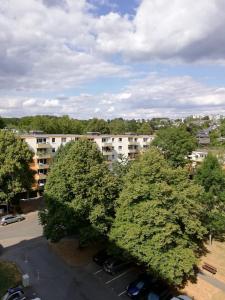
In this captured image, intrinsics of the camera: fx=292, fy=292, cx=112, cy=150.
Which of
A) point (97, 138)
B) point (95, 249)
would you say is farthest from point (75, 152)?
point (97, 138)

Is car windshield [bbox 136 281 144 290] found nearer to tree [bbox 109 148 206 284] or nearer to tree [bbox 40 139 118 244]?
tree [bbox 109 148 206 284]

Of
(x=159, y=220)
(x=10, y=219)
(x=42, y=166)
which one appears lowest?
(x=10, y=219)

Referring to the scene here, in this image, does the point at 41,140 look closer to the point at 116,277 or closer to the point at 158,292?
the point at 116,277

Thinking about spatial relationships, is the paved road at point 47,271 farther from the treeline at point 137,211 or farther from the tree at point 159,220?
the tree at point 159,220

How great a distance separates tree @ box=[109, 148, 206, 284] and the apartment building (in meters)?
20.8

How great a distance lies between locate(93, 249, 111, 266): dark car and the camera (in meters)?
29.5

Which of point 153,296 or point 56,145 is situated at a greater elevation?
point 56,145

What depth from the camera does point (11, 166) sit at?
140ft

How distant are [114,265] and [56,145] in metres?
36.6

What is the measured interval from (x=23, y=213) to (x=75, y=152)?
20857mm

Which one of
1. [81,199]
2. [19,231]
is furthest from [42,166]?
[81,199]

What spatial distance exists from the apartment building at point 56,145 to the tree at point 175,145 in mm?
10091

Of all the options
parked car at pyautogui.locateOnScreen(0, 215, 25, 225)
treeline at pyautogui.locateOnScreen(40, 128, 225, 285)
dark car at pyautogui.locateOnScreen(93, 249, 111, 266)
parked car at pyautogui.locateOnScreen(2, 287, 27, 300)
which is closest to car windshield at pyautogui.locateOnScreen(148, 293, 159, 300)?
treeline at pyautogui.locateOnScreen(40, 128, 225, 285)

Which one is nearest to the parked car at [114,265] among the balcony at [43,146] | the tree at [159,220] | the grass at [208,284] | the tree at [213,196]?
A: the tree at [159,220]
